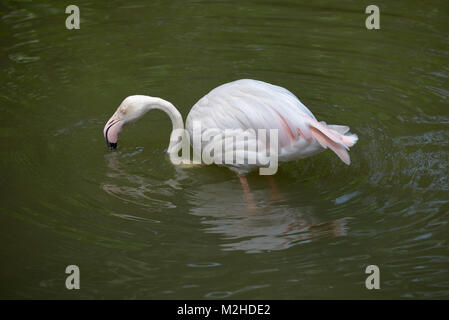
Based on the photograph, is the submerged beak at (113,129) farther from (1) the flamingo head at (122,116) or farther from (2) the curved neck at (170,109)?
(2) the curved neck at (170,109)

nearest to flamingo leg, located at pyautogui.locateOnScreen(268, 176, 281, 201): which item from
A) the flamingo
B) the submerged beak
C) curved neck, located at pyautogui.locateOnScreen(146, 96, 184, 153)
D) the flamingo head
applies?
the flamingo

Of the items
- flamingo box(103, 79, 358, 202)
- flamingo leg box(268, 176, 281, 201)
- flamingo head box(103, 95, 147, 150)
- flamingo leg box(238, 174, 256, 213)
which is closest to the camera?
flamingo box(103, 79, 358, 202)

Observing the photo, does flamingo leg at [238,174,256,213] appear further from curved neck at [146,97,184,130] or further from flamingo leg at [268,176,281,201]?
curved neck at [146,97,184,130]

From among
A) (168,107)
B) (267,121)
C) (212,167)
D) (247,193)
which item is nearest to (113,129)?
(168,107)

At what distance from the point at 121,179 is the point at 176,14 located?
3.72 metres

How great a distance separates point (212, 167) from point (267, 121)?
3.08ft

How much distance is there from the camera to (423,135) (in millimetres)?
5930

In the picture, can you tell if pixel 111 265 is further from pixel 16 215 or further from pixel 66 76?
pixel 66 76

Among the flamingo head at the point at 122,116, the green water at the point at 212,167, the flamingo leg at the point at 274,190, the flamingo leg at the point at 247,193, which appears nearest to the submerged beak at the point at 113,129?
the flamingo head at the point at 122,116

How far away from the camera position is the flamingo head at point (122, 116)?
5.61 meters

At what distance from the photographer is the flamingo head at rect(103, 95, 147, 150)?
5.61m

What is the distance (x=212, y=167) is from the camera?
5.74 meters

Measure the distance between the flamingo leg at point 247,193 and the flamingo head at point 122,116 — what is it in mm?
1072

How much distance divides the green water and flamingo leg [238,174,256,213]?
2.0 inches
